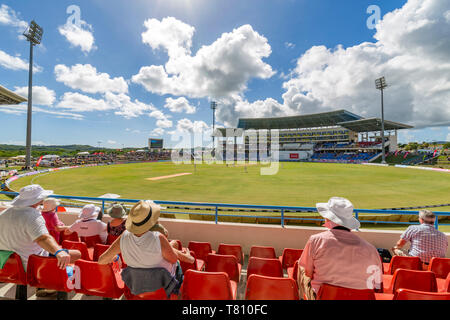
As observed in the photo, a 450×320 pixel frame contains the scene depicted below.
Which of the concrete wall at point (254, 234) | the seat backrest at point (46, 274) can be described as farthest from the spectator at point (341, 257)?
the seat backrest at point (46, 274)

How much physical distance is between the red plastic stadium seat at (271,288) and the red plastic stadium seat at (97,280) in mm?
1717

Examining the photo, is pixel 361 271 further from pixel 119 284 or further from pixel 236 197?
pixel 236 197

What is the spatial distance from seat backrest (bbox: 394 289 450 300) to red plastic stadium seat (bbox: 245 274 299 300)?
39.3 inches

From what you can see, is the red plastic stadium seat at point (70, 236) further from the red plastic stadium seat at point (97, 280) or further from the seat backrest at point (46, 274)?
the red plastic stadium seat at point (97, 280)

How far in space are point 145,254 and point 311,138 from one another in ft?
331

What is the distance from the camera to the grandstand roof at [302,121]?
82.5 meters

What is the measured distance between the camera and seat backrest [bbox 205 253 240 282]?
331 centimetres

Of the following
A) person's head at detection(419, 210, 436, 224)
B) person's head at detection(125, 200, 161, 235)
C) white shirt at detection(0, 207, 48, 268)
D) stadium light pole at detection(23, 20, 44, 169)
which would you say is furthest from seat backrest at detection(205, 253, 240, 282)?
stadium light pole at detection(23, 20, 44, 169)

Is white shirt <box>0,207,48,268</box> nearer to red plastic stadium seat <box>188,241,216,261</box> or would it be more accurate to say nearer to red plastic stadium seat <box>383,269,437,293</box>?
red plastic stadium seat <box>188,241,216,261</box>

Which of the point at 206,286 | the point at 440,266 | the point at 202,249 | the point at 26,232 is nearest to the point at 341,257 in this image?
the point at 206,286

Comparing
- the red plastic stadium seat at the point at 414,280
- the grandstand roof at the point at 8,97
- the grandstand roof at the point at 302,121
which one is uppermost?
the grandstand roof at the point at 302,121

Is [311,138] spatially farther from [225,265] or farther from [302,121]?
[225,265]

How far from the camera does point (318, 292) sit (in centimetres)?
220
